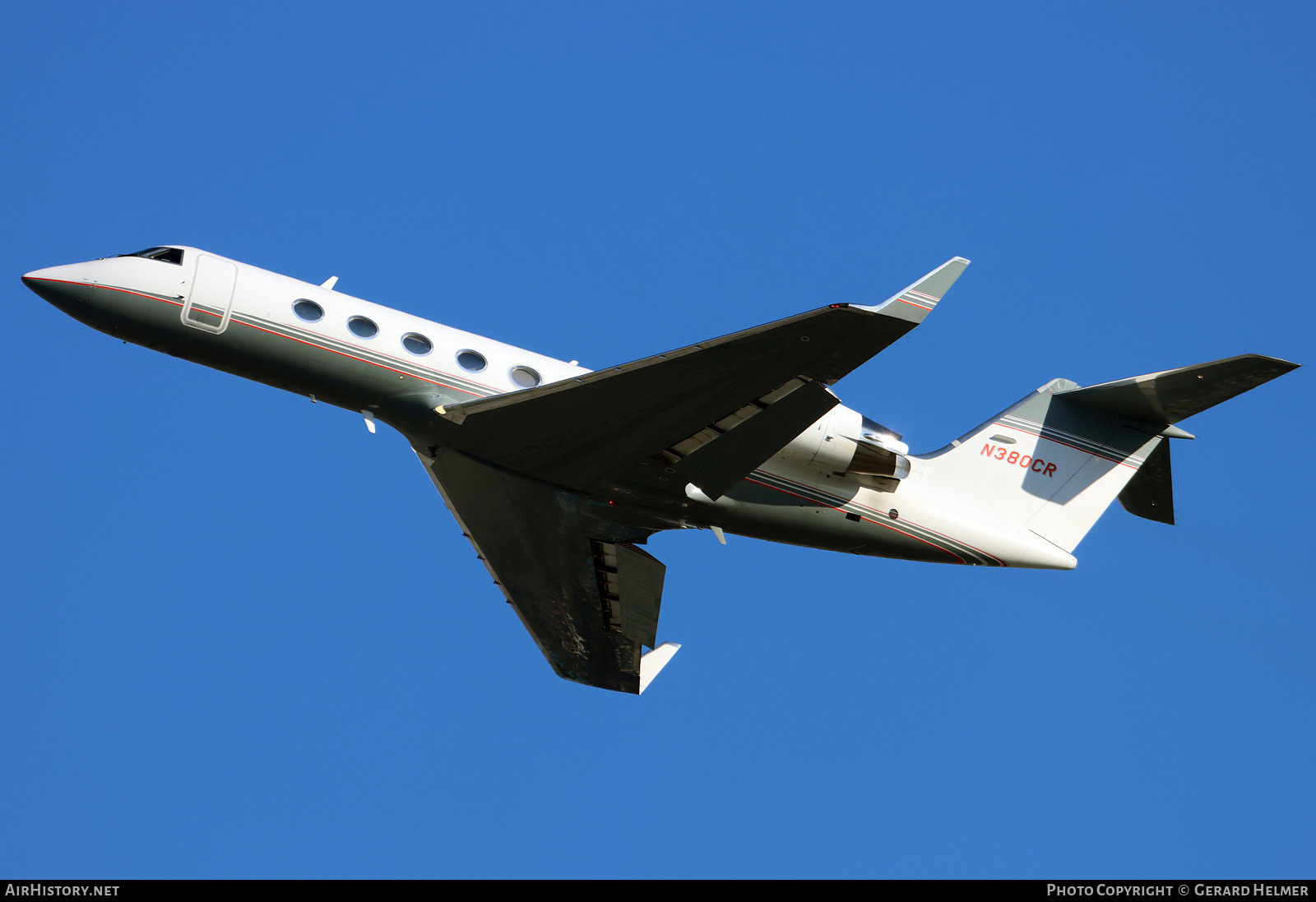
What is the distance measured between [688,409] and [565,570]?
17.1 feet

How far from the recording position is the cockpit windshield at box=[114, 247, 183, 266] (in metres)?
17.8

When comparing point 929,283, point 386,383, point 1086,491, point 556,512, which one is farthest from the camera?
point 1086,491

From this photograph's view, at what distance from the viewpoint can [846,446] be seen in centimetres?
1852

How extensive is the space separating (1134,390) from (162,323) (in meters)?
14.9

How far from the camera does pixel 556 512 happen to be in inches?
766

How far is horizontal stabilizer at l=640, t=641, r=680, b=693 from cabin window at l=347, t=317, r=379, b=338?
8.74 m

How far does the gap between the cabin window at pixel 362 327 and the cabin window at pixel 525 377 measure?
2.07 m

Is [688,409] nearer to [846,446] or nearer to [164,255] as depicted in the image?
[846,446]

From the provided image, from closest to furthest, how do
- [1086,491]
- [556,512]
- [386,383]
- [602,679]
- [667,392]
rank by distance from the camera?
[667,392] < [386,383] < [556,512] < [1086,491] < [602,679]

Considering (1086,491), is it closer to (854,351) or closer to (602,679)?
(854,351)

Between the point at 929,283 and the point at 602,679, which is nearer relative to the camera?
the point at 929,283

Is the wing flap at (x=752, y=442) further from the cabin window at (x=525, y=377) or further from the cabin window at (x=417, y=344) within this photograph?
the cabin window at (x=417, y=344)

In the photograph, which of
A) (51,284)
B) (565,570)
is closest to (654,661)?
(565,570)
